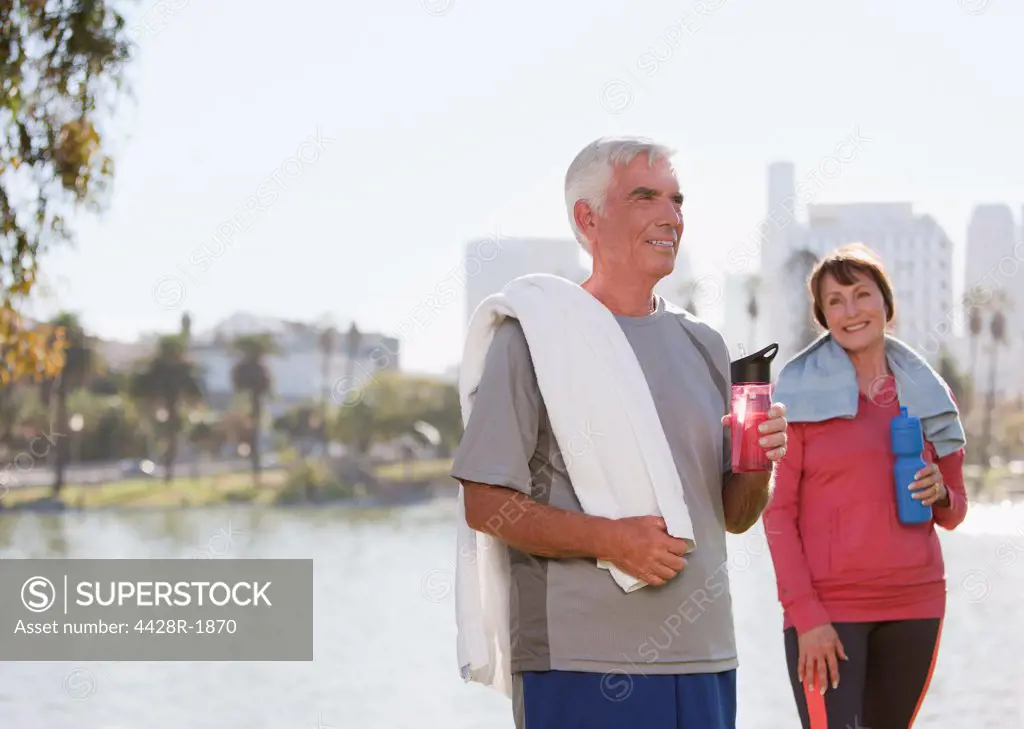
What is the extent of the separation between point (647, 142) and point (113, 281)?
67.6m

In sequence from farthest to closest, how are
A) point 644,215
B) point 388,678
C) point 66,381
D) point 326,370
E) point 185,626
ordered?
1. point 326,370
2. point 66,381
3. point 185,626
4. point 388,678
5. point 644,215

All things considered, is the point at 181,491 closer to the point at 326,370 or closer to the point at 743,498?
the point at 326,370

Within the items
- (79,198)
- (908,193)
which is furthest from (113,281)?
(79,198)

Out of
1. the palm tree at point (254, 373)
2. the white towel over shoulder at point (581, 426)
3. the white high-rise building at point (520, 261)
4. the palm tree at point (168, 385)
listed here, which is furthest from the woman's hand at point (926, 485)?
the palm tree at point (254, 373)

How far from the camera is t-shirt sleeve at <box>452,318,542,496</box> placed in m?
1.79

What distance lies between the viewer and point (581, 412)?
1.84 meters

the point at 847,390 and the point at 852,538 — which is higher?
the point at 847,390

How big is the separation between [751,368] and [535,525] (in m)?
0.36

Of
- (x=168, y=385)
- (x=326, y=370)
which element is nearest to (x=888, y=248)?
(x=326, y=370)

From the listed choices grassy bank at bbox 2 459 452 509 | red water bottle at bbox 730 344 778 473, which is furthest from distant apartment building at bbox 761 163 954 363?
red water bottle at bbox 730 344 778 473

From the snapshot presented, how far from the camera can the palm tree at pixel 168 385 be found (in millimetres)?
59844

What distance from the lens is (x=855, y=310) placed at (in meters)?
2.56

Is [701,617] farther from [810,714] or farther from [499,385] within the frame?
[810,714]

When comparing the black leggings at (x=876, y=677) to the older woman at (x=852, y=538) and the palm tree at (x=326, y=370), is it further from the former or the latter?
the palm tree at (x=326, y=370)
